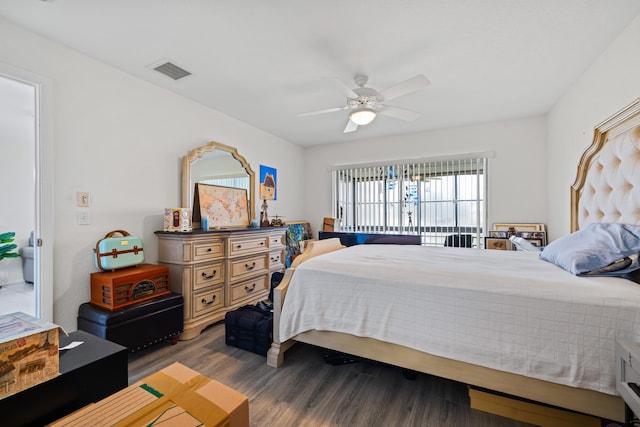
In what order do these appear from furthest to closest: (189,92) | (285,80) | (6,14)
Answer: (189,92), (285,80), (6,14)

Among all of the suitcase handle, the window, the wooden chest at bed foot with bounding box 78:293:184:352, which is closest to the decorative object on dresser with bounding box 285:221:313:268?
the window

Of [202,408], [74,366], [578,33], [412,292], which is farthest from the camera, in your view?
[578,33]

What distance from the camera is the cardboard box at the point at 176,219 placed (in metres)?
2.68

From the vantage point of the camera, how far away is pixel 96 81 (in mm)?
2291

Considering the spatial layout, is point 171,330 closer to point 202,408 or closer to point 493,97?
point 202,408

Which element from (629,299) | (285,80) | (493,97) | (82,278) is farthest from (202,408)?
(493,97)

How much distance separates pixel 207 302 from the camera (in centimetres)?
271

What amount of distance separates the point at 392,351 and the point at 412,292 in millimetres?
392

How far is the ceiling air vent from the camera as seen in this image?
2350mm

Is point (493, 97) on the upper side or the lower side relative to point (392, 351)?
upper

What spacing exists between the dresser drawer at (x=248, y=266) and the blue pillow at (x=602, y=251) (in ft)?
9.08

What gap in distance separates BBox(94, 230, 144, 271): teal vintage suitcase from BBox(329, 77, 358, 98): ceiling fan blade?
7.02 ft

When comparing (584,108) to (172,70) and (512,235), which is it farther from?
(172,70)

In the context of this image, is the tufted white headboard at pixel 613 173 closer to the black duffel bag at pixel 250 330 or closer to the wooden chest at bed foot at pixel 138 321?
the black duffel bag at pixel 250 330
